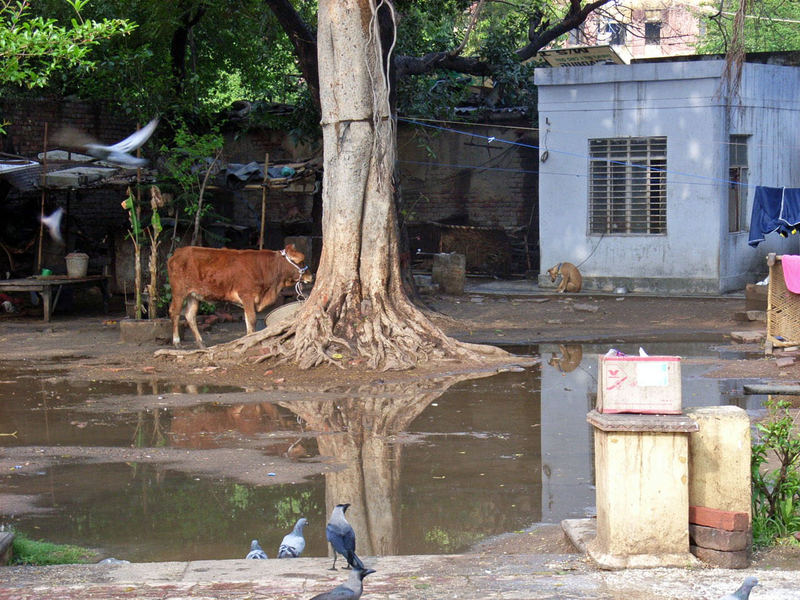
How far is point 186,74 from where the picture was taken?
21391mm

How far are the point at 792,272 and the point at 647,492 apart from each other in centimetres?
800

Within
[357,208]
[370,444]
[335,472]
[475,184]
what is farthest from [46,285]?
[335,472]

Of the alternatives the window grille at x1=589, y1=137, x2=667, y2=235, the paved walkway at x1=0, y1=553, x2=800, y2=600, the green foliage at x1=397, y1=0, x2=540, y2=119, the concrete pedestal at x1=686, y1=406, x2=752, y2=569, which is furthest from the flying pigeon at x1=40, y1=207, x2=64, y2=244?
the concrete pedestal at x1=686, y1=406, x2=752, y2=569

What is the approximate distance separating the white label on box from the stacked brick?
0.70m

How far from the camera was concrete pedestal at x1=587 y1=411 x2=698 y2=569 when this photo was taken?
17.1 feet

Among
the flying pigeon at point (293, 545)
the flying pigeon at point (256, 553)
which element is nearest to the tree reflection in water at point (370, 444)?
the flying pigeon at point (293, 545)

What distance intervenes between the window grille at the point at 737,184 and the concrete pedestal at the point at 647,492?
1583 cm

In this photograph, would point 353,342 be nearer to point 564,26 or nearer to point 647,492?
point 647,492

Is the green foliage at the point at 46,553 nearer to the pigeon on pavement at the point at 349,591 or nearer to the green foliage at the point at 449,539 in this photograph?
the green foliage at the point at 449,539

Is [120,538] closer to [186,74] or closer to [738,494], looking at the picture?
[738,494]

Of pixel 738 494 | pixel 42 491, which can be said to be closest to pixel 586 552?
pixel 738 494

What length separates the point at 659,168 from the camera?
20203 mm

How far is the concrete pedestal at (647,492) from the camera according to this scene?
523 cm

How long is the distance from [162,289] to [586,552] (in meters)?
12.8
